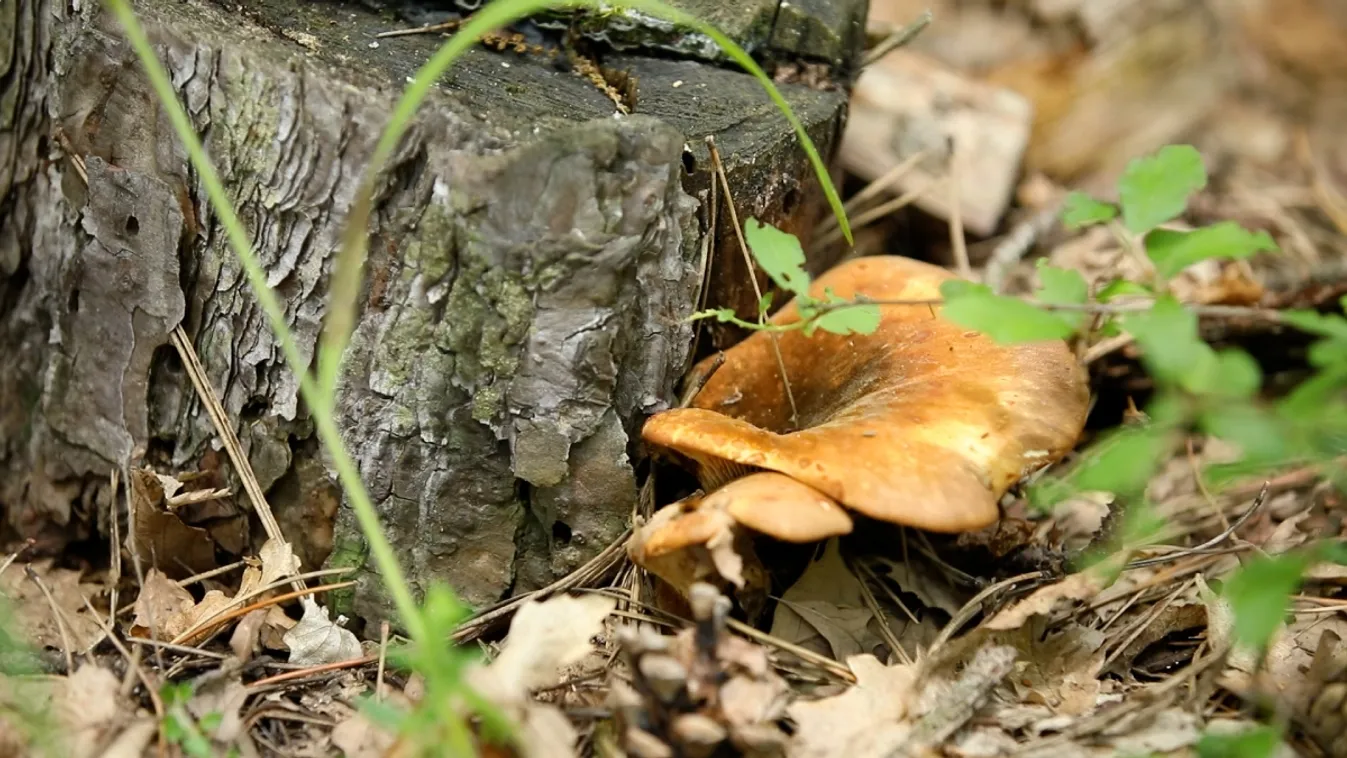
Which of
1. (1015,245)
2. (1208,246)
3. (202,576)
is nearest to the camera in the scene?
(1208,246)

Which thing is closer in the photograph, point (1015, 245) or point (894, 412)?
point (894, 412)

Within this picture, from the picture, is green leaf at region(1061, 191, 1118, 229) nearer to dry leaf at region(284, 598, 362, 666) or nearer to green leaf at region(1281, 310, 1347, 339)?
green leaf at region(1281, 310, 1347, 339)

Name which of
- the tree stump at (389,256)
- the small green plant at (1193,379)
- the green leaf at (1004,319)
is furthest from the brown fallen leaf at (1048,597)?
the tree stump at (389,256)

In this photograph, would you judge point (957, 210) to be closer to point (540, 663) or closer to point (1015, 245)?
point (1015, 245)

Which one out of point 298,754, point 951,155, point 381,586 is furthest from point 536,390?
point 951,155

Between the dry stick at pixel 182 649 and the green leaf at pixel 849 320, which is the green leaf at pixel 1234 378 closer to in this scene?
the green leaf at pixel 849 320

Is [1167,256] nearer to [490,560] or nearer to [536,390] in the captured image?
[536,390]

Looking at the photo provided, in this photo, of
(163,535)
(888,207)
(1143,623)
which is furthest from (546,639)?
(888,207)
